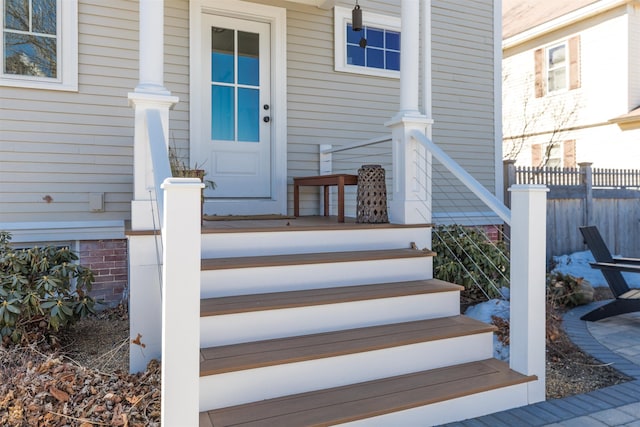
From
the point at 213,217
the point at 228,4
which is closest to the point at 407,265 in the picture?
the point at 213,217

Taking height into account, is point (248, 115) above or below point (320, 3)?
below

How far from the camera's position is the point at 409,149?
3635 mm

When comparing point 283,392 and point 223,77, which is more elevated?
point 223,77

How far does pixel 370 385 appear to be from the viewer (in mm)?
2377

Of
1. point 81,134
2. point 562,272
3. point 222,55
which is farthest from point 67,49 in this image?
point 562,272

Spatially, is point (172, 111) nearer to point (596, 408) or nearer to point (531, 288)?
point (531, 288)

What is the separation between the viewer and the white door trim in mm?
4668

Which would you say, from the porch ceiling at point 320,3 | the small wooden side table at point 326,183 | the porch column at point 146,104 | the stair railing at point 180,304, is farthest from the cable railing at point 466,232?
the porch ceiling at point 320,3

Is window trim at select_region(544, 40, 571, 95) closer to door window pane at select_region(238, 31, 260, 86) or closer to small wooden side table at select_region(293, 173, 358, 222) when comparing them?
small wooden side table at select_region(293, 173, 358, 222)

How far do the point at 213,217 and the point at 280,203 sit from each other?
887mm

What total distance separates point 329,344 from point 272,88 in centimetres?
336

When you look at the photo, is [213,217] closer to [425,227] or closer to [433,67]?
[425,227]

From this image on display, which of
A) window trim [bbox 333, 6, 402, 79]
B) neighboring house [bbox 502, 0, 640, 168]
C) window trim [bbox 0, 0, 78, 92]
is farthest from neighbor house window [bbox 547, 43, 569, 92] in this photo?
window trim [bbox 0, 0, 78, 92]

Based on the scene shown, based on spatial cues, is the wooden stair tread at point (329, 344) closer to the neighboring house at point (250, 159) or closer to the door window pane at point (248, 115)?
the neighboring house at point (250, 159)
